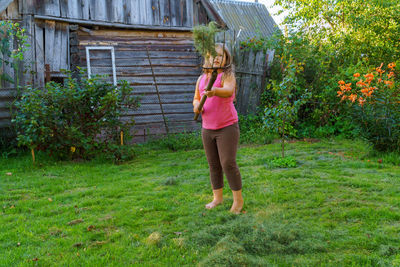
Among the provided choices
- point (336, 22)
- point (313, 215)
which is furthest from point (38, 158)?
point (336, 22)

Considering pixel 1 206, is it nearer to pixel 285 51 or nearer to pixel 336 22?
pixel 285 51

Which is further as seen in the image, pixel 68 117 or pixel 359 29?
pixel 359 29

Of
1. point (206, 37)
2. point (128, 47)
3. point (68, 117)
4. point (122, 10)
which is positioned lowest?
point (68, 117)

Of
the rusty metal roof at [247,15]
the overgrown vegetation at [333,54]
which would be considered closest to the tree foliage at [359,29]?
the overgrown vegetation at [333,54]

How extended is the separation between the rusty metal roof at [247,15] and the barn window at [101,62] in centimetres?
1298

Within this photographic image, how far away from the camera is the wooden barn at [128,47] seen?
7.85 meters

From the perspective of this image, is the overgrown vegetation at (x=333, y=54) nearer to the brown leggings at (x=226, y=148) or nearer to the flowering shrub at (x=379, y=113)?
the flowering shrub at (x=379, y=113)

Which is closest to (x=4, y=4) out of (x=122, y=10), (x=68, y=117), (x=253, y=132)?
(x=122, y=10)

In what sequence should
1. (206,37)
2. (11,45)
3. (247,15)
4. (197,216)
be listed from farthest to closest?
(247,15) → (11,45) → (197,216) → (206,37)

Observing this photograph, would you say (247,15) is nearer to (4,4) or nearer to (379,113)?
(4,4)

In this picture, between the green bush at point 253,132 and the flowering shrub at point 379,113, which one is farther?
the green bush at point 253,132

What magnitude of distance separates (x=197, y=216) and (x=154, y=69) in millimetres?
6337

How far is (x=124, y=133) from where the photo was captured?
6988mm

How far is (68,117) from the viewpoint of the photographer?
20.9ft
